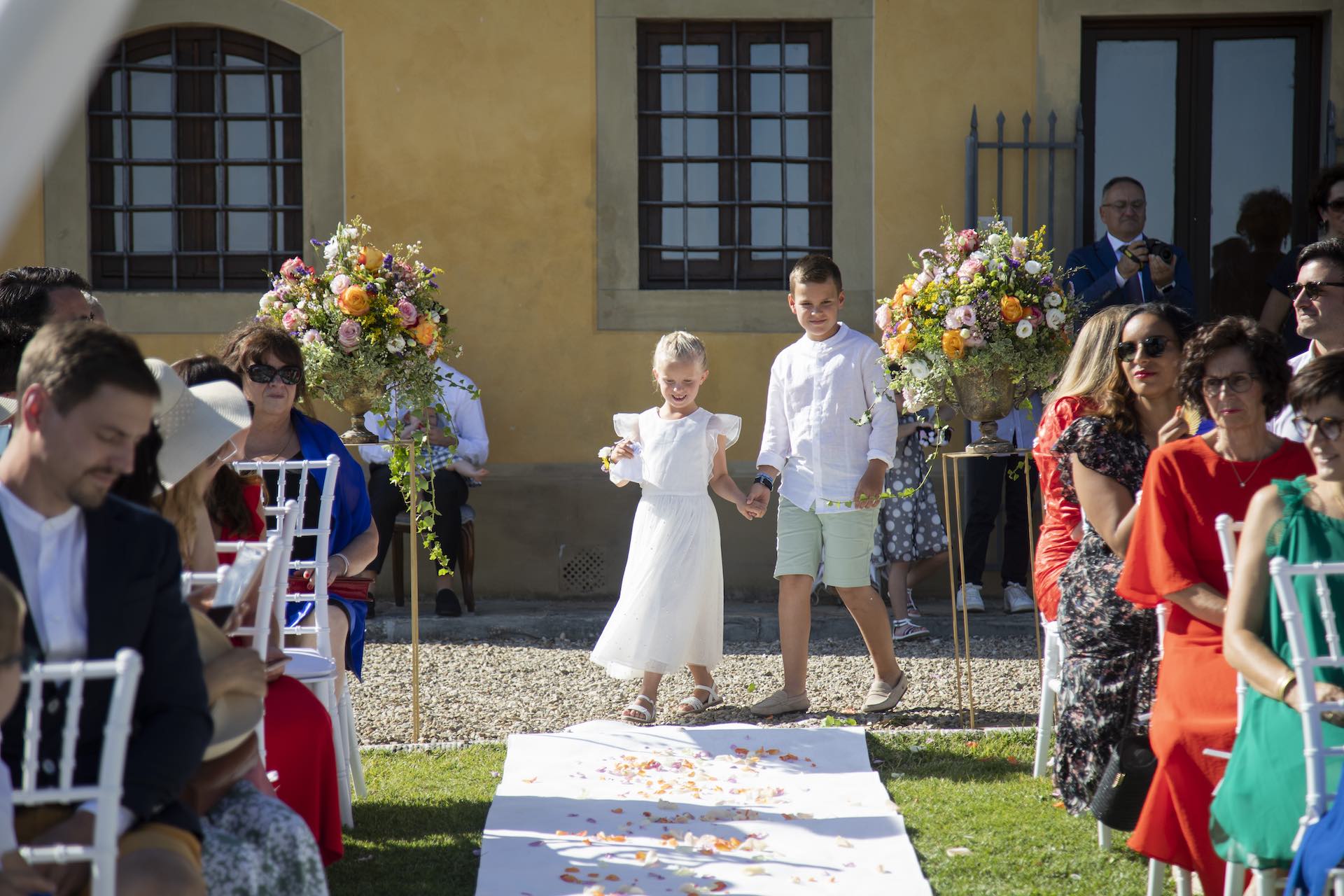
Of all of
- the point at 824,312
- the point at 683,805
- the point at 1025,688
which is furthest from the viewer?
the point at 1025,688

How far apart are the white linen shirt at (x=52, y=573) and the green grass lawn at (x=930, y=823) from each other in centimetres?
163

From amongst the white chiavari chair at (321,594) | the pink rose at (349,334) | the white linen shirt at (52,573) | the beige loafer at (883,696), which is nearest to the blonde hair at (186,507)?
the white chiavari chair at (321,594)

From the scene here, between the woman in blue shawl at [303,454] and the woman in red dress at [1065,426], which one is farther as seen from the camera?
the woman in blue shawl at [303,454]

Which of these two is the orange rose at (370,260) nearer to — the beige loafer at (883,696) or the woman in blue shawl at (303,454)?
the woman in blue shawl at (303,454)

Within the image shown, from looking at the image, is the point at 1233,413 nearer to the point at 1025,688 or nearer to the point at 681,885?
the point at 681,885

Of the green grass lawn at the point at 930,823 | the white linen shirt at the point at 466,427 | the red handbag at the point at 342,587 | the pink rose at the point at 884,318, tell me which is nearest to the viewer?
the green grass lawn at the point at 930,823

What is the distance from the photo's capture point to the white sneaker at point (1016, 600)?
27.5 ft

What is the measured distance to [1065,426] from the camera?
14.9 ft

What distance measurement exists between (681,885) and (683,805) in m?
0.81

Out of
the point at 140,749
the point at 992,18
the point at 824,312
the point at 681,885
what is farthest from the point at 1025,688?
the point at 140,749

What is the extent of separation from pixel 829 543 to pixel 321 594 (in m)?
2.40

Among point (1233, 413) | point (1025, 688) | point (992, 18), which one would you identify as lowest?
point (1025, 688)

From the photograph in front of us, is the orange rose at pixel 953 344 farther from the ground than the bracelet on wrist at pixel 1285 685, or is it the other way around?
the orange rose at pixel 953 344

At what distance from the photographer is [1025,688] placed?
264 inches
